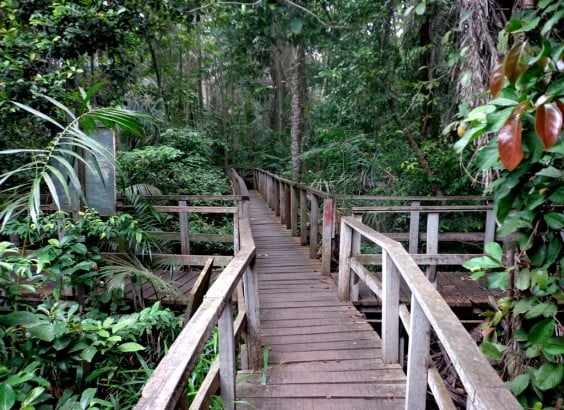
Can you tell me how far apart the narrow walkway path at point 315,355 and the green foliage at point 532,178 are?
897mm

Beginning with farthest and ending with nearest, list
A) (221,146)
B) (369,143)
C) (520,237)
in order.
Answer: (221,146) → (369,143) → (520,237)

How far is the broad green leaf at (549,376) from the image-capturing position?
54.4 inches

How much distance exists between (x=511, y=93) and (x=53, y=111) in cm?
464

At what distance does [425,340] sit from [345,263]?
2.01 meters

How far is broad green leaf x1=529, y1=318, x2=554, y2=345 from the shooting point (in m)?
1.41

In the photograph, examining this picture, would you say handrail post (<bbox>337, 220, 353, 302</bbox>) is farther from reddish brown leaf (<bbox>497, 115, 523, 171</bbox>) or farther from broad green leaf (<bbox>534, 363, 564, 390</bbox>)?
reddish brown leaf (<bbox>497, 115, 523, 171</bbox>)

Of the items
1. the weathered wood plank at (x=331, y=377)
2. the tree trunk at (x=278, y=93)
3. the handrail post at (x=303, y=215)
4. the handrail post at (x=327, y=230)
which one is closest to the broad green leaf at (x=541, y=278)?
the weathered wood plank at (x=331, y=377)

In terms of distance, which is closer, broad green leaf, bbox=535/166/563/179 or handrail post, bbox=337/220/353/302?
broad green leaf, bbox=535/166/563/179

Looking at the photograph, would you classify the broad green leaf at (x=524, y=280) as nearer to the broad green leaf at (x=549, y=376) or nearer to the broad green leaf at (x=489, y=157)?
the broad green leaf at (x=549, y=376)

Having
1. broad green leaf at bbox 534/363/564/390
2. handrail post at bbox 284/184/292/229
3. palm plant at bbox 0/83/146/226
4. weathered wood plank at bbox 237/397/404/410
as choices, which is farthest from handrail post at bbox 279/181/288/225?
broad green leaf at bbox 534/363/564/390

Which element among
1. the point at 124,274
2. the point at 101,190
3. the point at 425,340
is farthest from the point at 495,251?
the point at 101,190

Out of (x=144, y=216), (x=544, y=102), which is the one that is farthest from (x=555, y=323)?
(x=144, y=216)

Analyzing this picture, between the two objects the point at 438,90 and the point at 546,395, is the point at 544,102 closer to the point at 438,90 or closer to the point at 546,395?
the point at 546,395

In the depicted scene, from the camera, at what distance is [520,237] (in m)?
1.58
